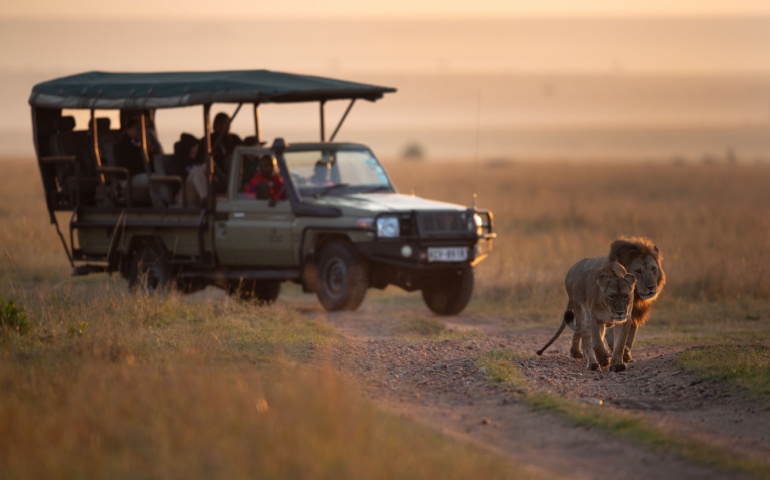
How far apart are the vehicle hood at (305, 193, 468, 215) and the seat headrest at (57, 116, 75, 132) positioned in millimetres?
3663

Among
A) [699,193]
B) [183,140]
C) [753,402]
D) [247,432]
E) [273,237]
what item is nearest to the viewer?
[247,432]

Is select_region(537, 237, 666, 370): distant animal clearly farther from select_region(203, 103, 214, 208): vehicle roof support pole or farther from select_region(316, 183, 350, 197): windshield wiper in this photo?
select_region(203, 103, 214, 208): vehicle roof support pole

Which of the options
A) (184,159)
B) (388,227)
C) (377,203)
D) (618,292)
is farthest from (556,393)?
(184,159)

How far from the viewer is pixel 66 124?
1625 cm

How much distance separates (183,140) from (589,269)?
7.02m

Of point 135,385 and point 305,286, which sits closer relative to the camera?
point 135,385

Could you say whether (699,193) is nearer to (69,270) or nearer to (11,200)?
(11,200)

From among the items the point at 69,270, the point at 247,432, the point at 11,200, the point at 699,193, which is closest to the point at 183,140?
the point at 69,270

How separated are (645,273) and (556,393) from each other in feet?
4.88

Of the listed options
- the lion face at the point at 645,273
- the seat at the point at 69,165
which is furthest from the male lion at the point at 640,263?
the seat at the point at 69,165

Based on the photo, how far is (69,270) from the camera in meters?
18.2

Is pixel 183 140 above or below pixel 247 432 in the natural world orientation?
above

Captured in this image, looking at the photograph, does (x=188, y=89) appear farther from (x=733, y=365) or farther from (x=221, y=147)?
(x=733, y=365)

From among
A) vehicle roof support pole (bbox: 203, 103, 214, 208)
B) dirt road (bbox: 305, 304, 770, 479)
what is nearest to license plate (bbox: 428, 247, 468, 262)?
dirt road (bbox: 305, 304, 770, 479)
